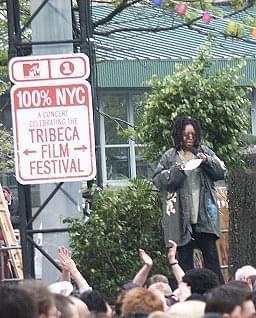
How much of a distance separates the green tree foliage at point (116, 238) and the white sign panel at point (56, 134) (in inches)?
24.6

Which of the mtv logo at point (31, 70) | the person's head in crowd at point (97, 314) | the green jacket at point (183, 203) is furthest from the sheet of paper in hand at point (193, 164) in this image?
the person's head in crowd at point (97, 314)

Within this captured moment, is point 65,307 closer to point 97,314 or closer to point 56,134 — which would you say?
point 97,314

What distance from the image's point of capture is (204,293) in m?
8.90

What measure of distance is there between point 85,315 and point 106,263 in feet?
13.7

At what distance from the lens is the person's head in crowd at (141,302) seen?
754cm

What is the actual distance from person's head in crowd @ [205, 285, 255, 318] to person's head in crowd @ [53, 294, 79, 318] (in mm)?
788

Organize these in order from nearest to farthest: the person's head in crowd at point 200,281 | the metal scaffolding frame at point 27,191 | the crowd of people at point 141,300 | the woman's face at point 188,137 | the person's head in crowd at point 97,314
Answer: the crowd of people at point 141,300 < the person's head in crowd at point 97,314 < the person's head in crowd at point 200,281 < the woman's face at point 188,137 < the metal scaffolding frame at point 27,191

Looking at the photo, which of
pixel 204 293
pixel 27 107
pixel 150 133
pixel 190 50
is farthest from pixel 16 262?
pixel 190 50

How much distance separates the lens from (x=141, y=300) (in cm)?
760

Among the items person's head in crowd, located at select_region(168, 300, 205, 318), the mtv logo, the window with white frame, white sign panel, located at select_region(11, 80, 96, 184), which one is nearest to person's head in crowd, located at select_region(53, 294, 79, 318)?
person's head in crowd, located at select_region(168, 300, 205, 318)

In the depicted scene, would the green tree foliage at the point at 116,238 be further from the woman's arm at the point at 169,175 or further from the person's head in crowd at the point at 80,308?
the person's head in crowd at the point at 80,308

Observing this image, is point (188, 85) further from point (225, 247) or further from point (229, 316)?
point (229, 316)

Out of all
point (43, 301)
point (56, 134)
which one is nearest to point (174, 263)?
point (56, 134)

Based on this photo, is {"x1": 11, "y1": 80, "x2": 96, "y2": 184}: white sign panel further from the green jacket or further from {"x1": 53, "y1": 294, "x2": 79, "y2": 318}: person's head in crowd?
{"x1": 53, "y1": 294, "x2": 79, "y2": 318}: person's head in crowd
